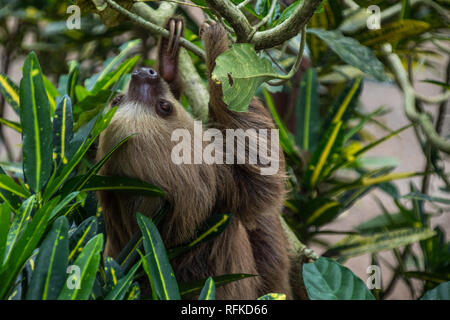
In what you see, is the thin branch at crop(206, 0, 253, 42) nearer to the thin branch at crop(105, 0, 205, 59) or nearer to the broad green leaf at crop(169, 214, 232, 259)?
the thin branch at crop(105, 0, 205, 59)

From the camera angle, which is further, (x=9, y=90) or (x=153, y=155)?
(x=9, y=90)

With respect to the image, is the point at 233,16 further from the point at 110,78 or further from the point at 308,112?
the point at 308,112

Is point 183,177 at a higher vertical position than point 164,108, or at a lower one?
lower

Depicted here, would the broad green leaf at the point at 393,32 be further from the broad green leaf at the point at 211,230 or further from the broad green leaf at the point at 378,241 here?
the broad green leaf at the point at 211,230

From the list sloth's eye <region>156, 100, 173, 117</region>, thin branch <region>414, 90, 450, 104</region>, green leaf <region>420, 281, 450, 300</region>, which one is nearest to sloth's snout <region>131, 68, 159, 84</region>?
sloth's eye <region>156, 100, 173, 117</region>

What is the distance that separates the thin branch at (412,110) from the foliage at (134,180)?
2.7 inches

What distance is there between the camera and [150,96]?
2078mm

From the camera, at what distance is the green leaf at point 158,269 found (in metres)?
1.35

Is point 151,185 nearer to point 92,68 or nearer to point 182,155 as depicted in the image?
point 182,155

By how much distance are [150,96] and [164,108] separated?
7 centimetres

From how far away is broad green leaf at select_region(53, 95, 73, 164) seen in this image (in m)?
1.63

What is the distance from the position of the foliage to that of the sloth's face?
0.24 feet

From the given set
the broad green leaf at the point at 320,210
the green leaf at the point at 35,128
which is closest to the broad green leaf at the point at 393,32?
the broad green leaf at the point at 320,210

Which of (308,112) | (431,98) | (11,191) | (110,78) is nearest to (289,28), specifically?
(11,191)
